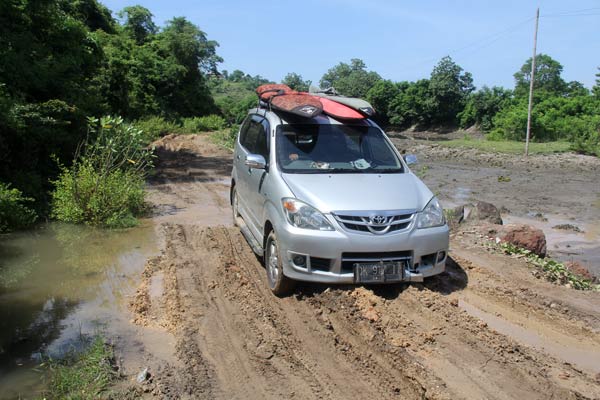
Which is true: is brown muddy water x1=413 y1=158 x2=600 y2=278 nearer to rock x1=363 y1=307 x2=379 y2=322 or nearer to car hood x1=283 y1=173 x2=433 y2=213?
car hood x1=283 y1=173 x2=433 y2=213

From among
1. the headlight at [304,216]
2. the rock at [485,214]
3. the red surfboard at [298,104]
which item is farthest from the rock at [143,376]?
the rock at [485,214]

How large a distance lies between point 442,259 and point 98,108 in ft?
36.1

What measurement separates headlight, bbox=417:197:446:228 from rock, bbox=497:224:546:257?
→ 347 centimetres

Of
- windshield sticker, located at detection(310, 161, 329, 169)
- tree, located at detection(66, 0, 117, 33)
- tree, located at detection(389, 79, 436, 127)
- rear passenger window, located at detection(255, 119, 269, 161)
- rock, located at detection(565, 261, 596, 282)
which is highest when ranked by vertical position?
tree, located at detection(66, 0, 117, 33)

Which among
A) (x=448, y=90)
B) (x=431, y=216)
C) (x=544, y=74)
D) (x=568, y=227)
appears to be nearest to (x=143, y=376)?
(x=431, y=216)

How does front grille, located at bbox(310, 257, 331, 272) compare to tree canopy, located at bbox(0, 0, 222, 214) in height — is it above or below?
below

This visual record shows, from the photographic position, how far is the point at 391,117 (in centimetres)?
6919

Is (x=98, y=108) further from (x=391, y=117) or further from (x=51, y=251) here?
(x=391, y=117)

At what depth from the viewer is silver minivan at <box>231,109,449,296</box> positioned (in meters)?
5.34

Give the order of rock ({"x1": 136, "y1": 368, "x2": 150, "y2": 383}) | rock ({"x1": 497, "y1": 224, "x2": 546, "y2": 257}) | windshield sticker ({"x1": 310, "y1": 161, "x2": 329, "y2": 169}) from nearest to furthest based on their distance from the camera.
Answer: rock ({"x1": 136, "y1": 368, "x2": 150, "y2": 383}) < windshield sticker ({"x1": 310, "y1": 161, "x2": 329, "y2": 169}) < rock ({"x1": 497, "y1": 224, "x2": 546, "y2": 257})

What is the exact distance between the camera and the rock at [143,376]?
14.4ft

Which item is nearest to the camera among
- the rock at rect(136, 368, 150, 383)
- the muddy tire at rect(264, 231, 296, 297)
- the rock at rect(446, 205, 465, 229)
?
the rock at rect(136, 368, 150, 383)

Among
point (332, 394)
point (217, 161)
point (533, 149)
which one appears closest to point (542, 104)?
point (533, 149)

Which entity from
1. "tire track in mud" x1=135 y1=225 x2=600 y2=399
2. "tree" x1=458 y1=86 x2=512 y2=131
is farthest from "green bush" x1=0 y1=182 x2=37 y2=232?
"tree" x1=458 y1=86 x2=512 y2=131
